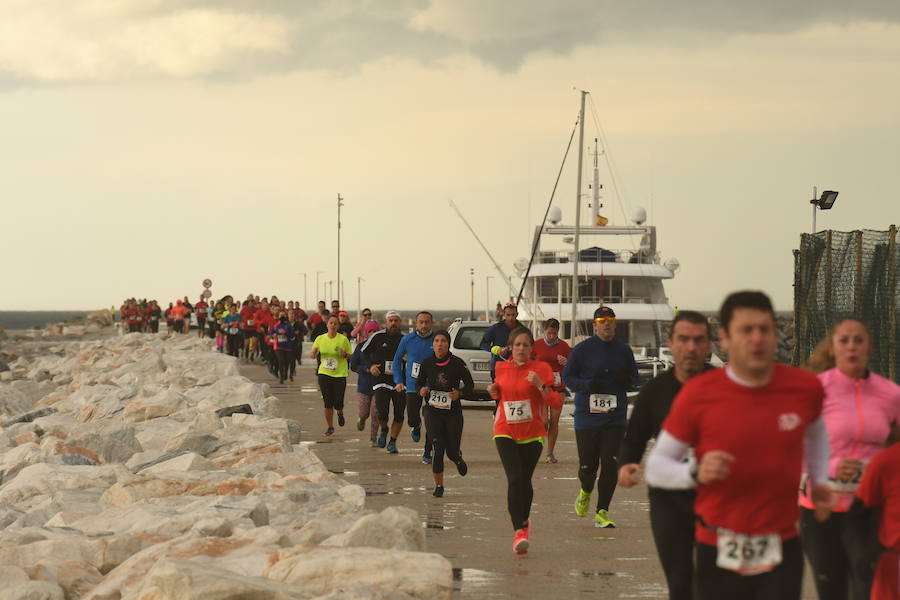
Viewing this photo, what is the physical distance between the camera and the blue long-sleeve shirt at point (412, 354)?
1571 cm

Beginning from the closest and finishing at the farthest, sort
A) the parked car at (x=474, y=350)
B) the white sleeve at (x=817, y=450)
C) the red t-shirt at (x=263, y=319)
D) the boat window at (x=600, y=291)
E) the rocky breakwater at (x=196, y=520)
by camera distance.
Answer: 1. the white sleeve at (x=817, y=450)
2. the rocky breakwater at (x=196, y=520)
3. the parked car at (x=474, y=350)
4. the red t-shirt at (x=263, y=319)
5. the boat window at (x=600, y=291)

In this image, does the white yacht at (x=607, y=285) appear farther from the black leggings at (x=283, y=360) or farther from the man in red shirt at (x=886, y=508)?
the man in red shirt at (x=886, y=508)

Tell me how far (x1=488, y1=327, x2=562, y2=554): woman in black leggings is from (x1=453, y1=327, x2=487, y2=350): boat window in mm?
15254

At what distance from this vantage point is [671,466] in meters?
5.38

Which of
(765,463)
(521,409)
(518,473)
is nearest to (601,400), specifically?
(521,409)

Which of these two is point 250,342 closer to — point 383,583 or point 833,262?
point 833,262

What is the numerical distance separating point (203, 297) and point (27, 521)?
46530 millimetres

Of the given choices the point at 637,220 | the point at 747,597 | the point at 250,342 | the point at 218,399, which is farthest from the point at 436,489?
the point at 637,220

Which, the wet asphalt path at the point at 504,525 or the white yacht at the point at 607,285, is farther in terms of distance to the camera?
the white yacht at the point at 607,285

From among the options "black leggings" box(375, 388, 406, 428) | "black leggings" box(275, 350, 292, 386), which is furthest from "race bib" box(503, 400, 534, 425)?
"black leggings" box(275, 350, 292, 386)

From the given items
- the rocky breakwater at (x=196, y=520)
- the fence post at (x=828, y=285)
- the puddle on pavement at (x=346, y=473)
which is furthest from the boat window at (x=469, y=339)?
the fence post at (x=828, y=285)

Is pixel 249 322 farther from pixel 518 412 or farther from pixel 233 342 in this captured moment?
pixel 518 412

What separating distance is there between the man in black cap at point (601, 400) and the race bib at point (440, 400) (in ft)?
7.73

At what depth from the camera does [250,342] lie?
4234 centimetres
